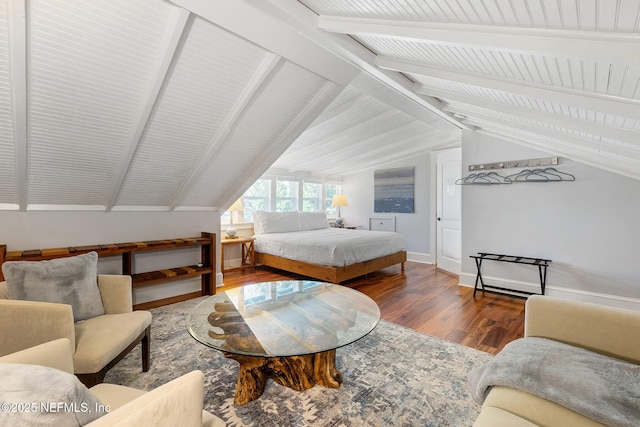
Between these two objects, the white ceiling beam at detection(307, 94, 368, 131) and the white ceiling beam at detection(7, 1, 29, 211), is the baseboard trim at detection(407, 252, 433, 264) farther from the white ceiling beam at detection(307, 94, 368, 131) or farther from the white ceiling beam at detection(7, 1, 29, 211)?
the white ceiling beam at detection(7, 1, 29, 211)

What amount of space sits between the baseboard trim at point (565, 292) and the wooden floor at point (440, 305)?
7.6 inches

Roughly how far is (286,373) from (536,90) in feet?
7.58

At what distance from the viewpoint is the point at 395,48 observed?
→ 193 cm

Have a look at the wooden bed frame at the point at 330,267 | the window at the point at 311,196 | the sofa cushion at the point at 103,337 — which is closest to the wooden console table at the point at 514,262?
the wooden bed frame at the point at 330,267

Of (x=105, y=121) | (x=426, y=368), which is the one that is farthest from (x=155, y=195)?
(x=426, y=368)

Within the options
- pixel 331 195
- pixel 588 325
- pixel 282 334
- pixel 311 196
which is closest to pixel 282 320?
pixel 282 334

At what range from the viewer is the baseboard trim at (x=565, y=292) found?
119 inches

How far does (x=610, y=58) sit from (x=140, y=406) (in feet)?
6.16

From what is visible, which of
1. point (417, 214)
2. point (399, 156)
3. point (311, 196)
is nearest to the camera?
point (417, 214)

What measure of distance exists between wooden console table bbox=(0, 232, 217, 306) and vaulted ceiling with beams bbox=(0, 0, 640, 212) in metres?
0.43

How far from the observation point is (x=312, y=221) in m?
6.02

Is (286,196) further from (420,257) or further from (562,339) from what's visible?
(562,339)

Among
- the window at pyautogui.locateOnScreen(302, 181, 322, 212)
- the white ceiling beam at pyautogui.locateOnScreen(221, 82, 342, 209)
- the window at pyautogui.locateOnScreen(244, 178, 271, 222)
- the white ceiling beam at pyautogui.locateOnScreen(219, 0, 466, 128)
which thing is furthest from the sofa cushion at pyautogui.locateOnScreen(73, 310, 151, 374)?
the window at pyautogui.locateOnScreen(302, 181, 322, 212)

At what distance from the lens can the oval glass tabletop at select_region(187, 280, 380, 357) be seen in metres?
1.59
